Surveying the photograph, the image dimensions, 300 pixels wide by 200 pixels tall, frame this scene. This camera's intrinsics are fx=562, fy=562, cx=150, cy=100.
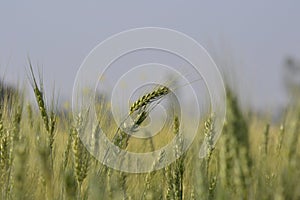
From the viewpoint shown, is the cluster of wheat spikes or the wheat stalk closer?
the cluster of wheat spikes

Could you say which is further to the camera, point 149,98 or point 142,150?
point 142,150

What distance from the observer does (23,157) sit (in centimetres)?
120

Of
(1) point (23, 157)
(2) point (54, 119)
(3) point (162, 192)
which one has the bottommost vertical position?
(3) point (162, 192)

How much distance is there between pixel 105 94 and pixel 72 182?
84 cm

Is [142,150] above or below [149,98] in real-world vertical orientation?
below

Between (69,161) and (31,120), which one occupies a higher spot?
(31,120)

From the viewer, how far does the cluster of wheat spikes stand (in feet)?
4.00

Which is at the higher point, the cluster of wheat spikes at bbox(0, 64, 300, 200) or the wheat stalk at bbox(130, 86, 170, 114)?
the wheat stalk at bbox(130, 86, 170, 114)

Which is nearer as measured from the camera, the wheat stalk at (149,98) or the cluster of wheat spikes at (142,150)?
the cluster of wheat spikes at (142,150)

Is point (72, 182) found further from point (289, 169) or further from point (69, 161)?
point (69, 161)

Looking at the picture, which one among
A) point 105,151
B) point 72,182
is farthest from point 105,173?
point 72,182

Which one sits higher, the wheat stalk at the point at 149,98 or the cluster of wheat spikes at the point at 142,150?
the wheat stalk at the point at 149,98

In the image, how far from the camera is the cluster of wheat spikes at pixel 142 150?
1.22m

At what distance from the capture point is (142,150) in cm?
245
